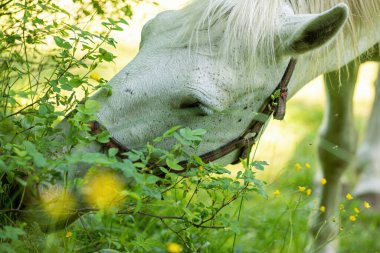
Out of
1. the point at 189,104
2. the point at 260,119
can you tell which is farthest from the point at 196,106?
the point at 260,119

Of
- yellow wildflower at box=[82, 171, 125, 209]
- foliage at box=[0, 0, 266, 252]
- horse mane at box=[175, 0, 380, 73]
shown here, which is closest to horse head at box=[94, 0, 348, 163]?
horse mane at box=[175, 0, 380, 73]

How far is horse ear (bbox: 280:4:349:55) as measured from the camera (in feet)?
7.89

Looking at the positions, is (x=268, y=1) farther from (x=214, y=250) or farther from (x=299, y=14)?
(x=214, y=250)

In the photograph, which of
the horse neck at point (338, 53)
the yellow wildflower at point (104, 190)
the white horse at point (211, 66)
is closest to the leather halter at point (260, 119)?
the white horse at point (211, 66)

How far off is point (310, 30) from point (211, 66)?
0.42m

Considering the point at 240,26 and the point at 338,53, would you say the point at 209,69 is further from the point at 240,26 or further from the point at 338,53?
the point at 338,53

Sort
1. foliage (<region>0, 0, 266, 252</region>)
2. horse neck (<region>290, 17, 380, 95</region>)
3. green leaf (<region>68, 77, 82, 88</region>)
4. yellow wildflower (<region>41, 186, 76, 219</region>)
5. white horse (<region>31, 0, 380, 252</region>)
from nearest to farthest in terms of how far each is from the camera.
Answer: foliage (<region>0, 0, 266, 252</region>)
yellow wildflower (<region>41, 186, 76, 219</region>)
green leaf (<region>68, 77, 82, 88</region>)
white horse (<region>31, 0, 380, 252</region>)
horse neck (<region>290, 17, 380, 95</region>)

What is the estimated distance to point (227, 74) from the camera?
265 centimetres

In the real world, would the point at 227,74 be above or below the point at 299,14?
below

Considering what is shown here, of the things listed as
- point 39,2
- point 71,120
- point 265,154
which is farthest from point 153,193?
point 265,154

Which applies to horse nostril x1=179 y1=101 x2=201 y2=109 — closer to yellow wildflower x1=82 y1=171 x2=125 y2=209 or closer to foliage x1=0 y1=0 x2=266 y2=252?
foliage x1=0 y1=0 x2=266 y2=252

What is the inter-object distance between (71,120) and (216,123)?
777 millimetres

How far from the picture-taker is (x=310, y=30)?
2.48m

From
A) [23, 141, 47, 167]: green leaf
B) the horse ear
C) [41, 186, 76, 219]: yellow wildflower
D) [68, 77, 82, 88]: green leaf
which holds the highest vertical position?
the horse ear
